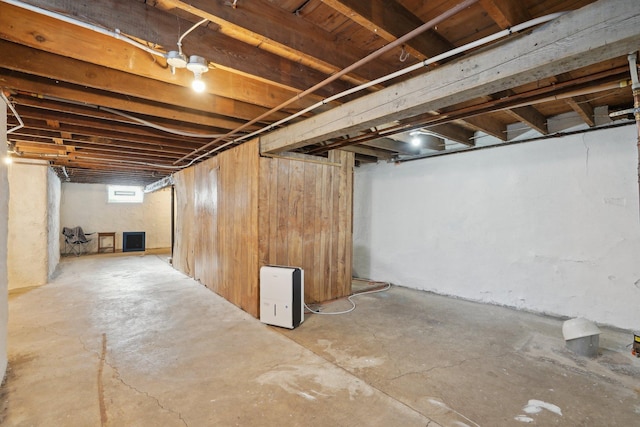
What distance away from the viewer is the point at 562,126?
3396 mm

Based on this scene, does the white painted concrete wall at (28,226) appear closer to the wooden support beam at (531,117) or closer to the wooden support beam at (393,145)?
the wooden support beam at (393,145)

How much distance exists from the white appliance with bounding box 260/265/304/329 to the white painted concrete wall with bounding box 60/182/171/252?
8.49 m

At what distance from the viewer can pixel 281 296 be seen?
10.2ft

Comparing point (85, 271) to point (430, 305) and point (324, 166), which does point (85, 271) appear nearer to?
point (324, 166)

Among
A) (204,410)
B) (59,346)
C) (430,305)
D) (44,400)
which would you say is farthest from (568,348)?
(59,346)

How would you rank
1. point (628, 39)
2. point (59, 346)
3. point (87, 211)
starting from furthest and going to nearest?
point (87, 211)
point (59, 346)
point (628, 39)

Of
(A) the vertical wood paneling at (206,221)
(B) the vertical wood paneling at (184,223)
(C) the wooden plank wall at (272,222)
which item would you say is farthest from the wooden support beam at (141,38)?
(B) the vertical wood paneling at (184,223)

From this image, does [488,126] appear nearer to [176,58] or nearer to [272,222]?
[272,222]

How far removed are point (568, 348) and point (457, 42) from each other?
110 inches

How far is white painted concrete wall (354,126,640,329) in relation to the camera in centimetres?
311

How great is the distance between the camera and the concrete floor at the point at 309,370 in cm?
179

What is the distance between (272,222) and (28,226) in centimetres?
443

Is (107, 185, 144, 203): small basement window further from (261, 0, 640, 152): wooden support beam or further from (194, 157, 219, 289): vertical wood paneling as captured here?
(261, 0, 640, 152): wooden support beam

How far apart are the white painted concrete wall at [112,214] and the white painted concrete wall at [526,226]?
825 cm
